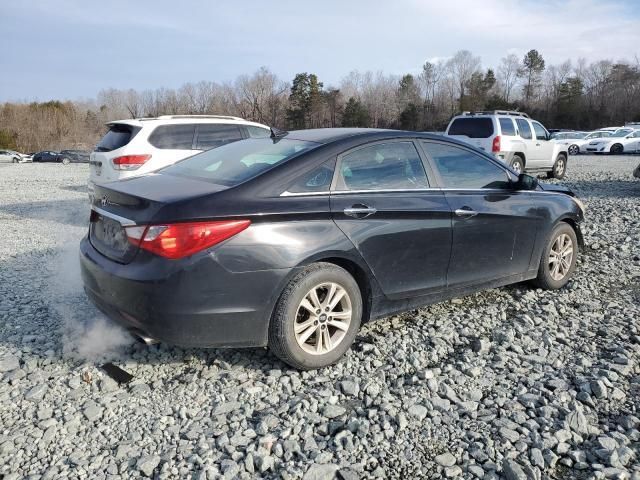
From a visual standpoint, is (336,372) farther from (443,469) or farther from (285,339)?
(443,469)

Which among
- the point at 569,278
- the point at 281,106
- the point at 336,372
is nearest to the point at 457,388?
the point at 336,372

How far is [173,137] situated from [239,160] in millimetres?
5152

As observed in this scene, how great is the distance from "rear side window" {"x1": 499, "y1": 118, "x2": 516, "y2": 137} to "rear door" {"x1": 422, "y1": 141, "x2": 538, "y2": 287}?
9.38 meters

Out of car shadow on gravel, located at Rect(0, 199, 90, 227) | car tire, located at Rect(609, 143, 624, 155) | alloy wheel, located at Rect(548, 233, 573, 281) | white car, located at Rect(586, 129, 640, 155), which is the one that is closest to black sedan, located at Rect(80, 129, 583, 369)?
alloy wheel, located at Rect(548, 233, 573, 281)

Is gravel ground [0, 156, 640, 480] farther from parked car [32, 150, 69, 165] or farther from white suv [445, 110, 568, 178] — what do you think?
parked car [32, 150, 69, 165]

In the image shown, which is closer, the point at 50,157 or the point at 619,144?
the point at 619,144

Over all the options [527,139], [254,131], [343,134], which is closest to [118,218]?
[343,134]

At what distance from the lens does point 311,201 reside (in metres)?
3.23

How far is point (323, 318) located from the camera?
3.30m

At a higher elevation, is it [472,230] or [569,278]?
[472,230]

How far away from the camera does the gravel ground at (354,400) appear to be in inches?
97.0

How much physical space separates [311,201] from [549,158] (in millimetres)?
13641

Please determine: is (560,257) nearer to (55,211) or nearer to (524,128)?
(55,211)

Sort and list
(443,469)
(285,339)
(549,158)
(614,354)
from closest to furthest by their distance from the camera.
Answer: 1. (443,469)
2. (285,339)
3. (614,354)
4. (549,158)
